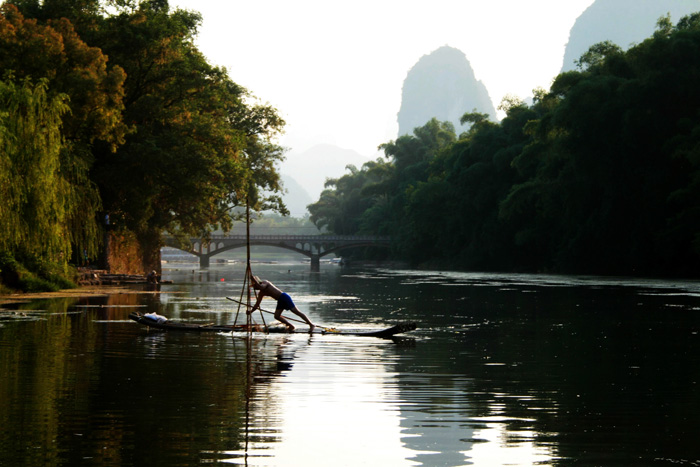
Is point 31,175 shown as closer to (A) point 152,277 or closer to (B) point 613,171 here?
(A) point 152,277

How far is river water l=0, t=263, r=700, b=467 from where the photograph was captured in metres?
10.2

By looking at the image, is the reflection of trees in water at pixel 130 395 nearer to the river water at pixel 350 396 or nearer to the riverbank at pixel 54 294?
the river water at pixel 350 396

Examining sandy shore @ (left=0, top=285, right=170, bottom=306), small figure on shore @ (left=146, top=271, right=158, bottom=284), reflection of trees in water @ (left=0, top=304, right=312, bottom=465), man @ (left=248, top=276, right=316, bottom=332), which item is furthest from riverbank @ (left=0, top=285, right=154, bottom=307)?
reflection of trees in water @ (left=0, top=304, right=312, bottom=465)

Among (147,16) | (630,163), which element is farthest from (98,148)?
(630,163)

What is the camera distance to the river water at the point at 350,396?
10.2m

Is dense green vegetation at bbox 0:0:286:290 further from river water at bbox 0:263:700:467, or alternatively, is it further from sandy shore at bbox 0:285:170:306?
river water at bbox 0:263:700:467

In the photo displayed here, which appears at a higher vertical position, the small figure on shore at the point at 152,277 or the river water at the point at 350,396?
the small figure on shore at the point at 152,277

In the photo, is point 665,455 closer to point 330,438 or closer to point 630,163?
point 330,438

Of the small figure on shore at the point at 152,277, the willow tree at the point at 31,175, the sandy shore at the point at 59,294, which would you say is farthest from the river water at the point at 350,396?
the small figure on shore at the point at 152,277

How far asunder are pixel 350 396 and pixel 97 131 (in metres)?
37.8

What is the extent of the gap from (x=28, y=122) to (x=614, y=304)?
2439cm

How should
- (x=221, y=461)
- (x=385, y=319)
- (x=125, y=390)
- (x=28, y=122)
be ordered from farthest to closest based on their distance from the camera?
(x=28, y=122), (x=385, y=319), (x=125, y=390), (x=221, y=461)

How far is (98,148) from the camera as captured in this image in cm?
5506

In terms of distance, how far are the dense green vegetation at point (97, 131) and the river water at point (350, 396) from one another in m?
11.1
